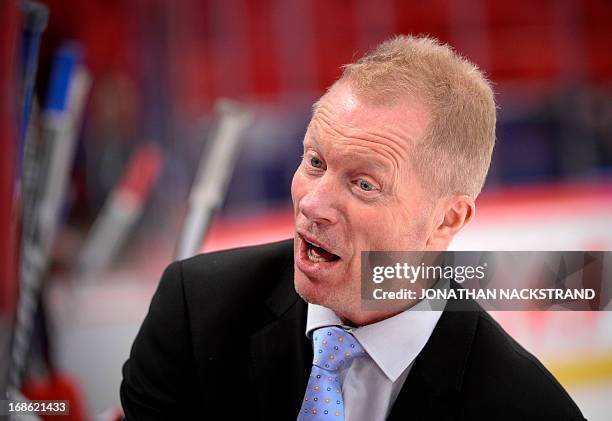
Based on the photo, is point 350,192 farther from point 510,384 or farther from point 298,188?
point 510,384

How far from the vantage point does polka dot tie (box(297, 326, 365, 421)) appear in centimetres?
105

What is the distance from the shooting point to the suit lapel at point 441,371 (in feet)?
3.40

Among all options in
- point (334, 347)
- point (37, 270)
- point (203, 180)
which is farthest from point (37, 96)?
point (334, 347)

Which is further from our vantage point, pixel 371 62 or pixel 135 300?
pixel 135 300

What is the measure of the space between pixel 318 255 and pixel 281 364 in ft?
0.62

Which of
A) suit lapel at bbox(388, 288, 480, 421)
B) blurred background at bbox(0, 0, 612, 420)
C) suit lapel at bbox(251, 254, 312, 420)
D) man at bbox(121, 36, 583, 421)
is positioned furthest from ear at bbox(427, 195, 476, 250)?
blurred background at bbox(0, 0, 612, 420)

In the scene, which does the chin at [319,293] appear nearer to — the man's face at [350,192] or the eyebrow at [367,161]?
the man's face at [350,192]

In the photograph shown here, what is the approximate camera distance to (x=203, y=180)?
143 cm

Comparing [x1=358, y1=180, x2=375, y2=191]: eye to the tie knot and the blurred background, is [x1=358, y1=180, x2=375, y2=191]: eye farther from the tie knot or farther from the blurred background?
the blurred background

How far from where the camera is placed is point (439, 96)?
0.97m

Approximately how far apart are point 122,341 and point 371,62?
136cm

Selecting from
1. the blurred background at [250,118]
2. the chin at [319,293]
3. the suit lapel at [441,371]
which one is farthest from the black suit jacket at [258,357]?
the blurred background at [250,118]

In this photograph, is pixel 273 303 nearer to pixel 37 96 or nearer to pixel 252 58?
pixel 37 96

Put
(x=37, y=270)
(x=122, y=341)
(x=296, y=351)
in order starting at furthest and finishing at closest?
(x=122, y=341)
(x=37, y=270)
(x=296, y=351)
